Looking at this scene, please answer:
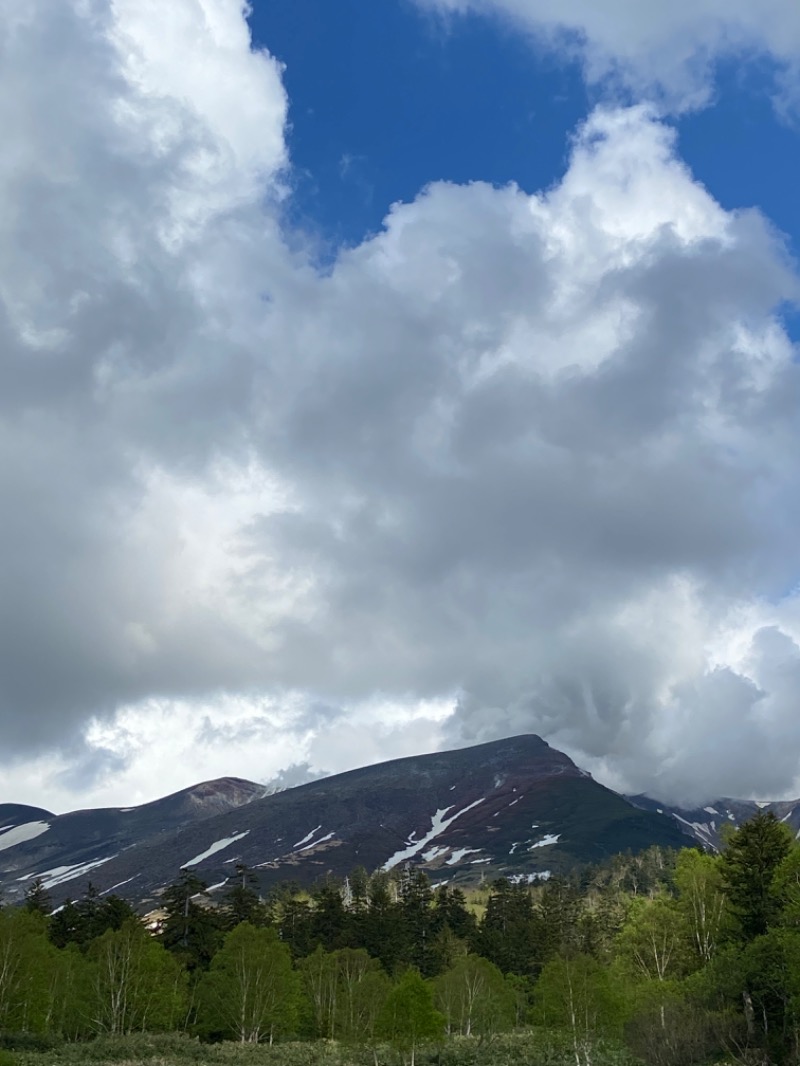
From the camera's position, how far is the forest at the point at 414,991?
56031mm

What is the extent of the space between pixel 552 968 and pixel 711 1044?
18.8m

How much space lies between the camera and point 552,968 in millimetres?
72062

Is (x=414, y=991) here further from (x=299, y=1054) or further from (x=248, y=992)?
(x=248, y=992)

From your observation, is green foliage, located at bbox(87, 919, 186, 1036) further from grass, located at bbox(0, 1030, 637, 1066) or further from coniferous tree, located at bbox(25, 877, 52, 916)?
coniferous tree, located at bbox(25, 877, 52, 916)

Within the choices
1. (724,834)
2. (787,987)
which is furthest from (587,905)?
(787,987)

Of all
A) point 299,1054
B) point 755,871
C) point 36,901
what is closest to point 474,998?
point 299,1054

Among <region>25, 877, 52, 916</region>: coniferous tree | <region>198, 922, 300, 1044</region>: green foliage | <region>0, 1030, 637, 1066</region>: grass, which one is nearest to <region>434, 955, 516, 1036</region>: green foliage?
<region>0, 1030, 637, 1066</region>: grass

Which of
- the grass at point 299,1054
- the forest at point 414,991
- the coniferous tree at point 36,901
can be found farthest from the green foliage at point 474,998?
the coniferous tree at point 36,901

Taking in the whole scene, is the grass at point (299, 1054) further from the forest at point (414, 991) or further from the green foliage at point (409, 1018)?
the green foliage at point (409, 1018)

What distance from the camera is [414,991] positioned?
216 feet

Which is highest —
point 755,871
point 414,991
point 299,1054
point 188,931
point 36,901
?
point 755,871

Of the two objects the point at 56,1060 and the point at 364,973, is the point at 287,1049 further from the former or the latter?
the point at 56,1060

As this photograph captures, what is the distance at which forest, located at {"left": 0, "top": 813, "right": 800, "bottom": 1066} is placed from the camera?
56.0 m

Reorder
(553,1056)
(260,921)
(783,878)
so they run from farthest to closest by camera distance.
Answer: (260,921)
(553,1056)
(783,878)
